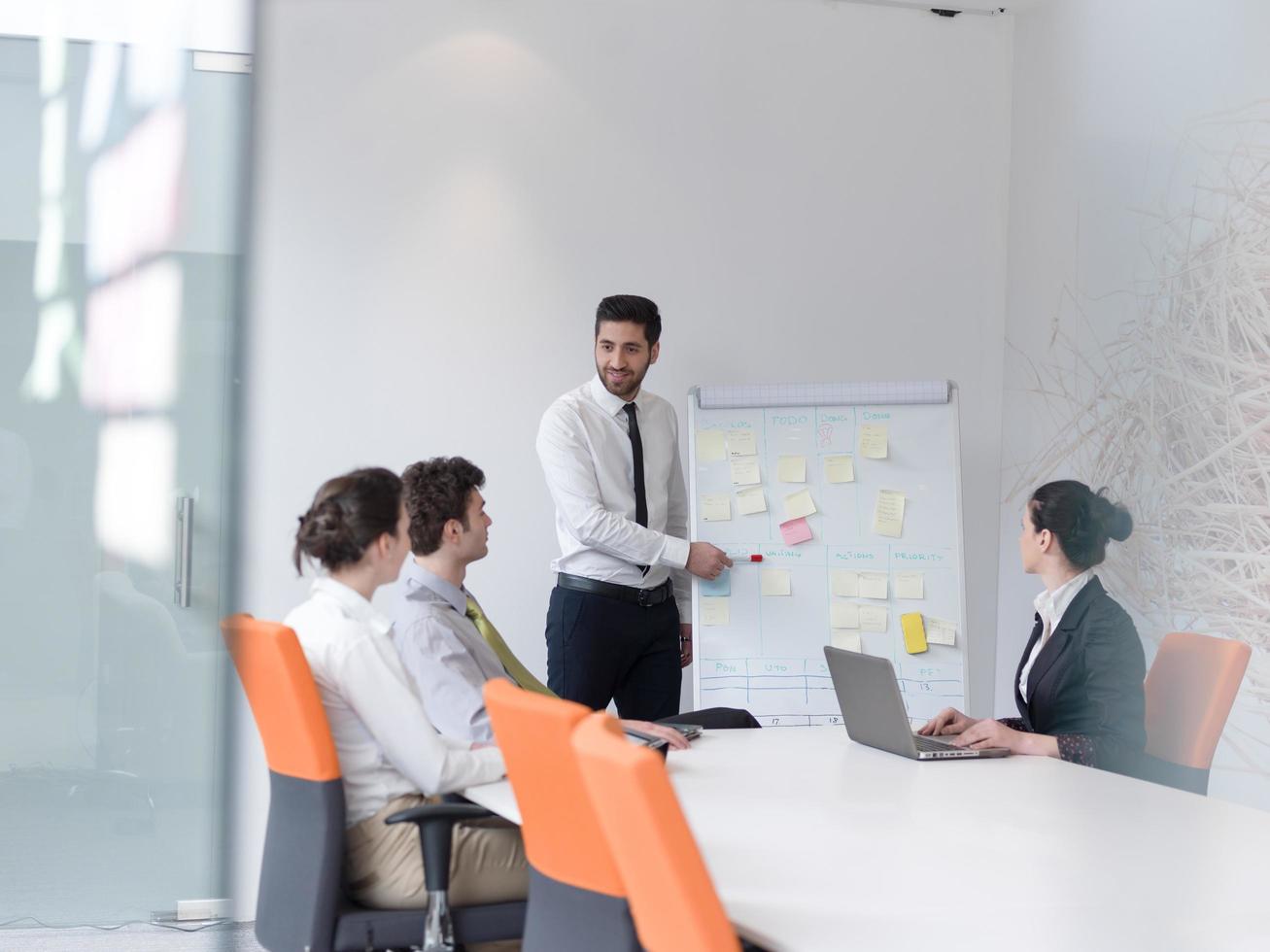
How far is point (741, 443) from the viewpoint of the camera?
13.8 ft

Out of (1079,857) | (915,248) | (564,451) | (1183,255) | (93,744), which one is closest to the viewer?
(1079,857)

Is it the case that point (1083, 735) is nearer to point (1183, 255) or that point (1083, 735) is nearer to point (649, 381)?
point (1183, 255)

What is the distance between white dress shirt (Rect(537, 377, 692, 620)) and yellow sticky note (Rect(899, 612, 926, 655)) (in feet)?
2.39

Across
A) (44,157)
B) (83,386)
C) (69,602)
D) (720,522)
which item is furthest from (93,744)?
(720,522)

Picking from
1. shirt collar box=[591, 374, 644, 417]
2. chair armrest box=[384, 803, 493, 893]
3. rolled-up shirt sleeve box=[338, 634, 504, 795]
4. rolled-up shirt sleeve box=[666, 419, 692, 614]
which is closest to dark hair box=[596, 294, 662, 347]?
shirt collar box=[591, 374, 644, 417]

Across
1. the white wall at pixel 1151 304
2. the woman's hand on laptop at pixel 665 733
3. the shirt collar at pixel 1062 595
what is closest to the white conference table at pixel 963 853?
the woman's hand on laptop at pixel 665 733

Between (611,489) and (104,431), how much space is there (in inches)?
62.8

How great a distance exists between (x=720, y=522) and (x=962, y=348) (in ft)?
4.34

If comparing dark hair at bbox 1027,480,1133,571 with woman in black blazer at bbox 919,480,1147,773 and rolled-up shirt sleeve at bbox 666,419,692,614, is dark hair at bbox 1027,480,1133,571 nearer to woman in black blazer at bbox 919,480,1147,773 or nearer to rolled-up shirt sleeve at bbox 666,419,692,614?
woman in black blazer at bbox 919,480,1147,773

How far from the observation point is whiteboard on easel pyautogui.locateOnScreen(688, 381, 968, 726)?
4055 mm

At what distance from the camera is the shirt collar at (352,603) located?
2.32m

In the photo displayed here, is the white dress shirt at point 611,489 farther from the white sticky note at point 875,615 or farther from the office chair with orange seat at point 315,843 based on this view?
the office chair with orange seat at point 315,843

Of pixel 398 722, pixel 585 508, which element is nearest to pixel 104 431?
pixel 398 722

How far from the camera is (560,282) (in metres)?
4.41
